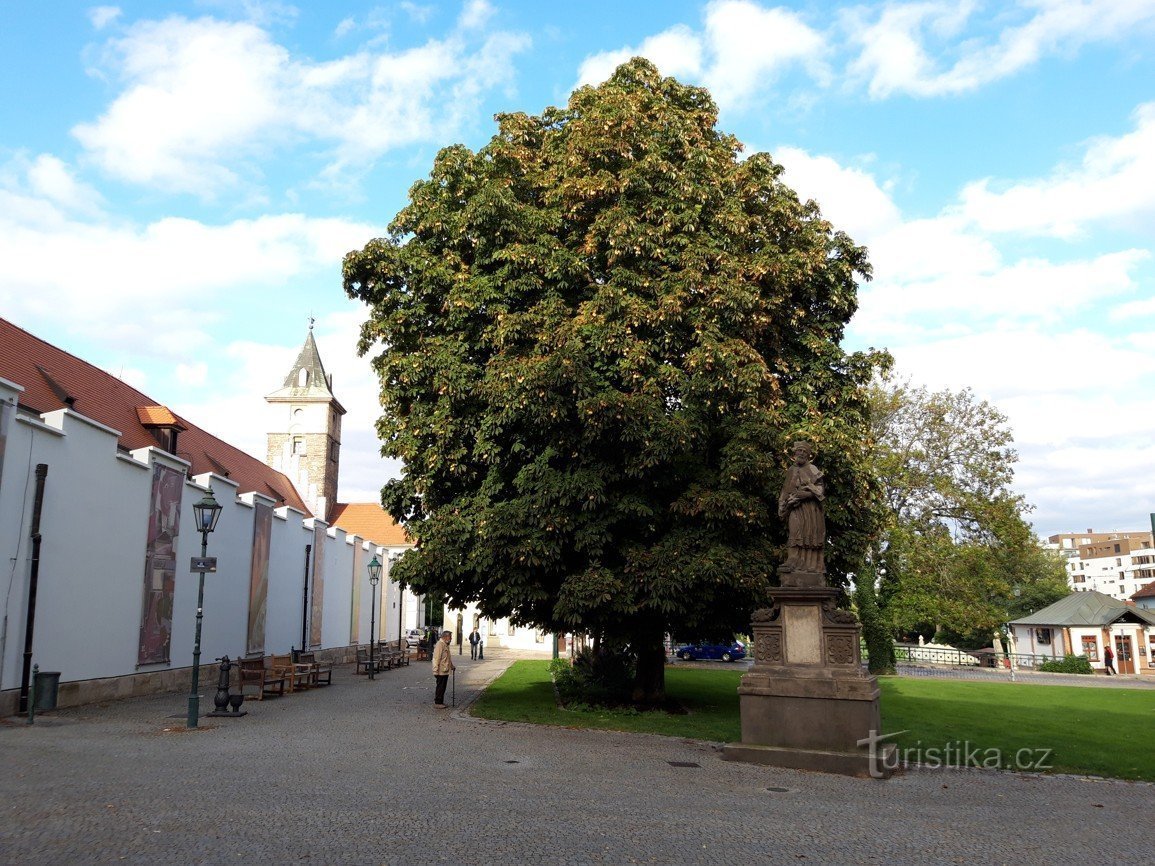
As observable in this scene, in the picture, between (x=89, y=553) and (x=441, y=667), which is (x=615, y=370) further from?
(x=89, y=553)

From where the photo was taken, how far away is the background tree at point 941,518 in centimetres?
3891

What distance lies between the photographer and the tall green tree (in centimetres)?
1642

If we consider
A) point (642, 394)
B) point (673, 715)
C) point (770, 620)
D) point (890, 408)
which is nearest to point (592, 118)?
point (642, 394)

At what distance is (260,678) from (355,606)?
2692 cm

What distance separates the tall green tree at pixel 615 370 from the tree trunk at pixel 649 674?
0.26ft

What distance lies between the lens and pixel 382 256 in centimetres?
2019

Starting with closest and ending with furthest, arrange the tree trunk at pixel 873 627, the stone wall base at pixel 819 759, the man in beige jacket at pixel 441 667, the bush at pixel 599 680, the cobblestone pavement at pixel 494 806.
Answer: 1. the cobblestone pavement at pixel 494 806
2. the stone wall base at pixel 819 759
3. the man in beige jacket at pixel 441 667
4. the bush at pixel 599 680
5. the tree trunk at pixel 873 627

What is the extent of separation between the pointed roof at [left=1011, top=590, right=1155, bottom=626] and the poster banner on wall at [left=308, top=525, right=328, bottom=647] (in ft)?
134

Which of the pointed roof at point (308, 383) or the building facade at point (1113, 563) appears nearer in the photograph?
the pointed roof at point (308, 383)

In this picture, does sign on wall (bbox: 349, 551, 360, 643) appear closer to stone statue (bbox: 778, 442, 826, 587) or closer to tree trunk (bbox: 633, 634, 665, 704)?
tree trunk (bbox: 633, 634, 665, 704)

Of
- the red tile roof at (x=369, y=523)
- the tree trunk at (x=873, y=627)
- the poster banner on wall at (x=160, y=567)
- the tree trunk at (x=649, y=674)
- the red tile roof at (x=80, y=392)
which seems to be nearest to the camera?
the tree trunk at (x=649, y=674)

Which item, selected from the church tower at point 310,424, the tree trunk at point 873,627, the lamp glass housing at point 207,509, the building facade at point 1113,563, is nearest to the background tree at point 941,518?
the tree trunk at point 873,627

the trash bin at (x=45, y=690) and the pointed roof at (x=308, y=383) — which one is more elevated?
the pointed roof at (x=308, y=383)

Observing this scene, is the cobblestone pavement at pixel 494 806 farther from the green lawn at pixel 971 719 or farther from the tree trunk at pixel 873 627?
the tree trunk at pixel 873 627
